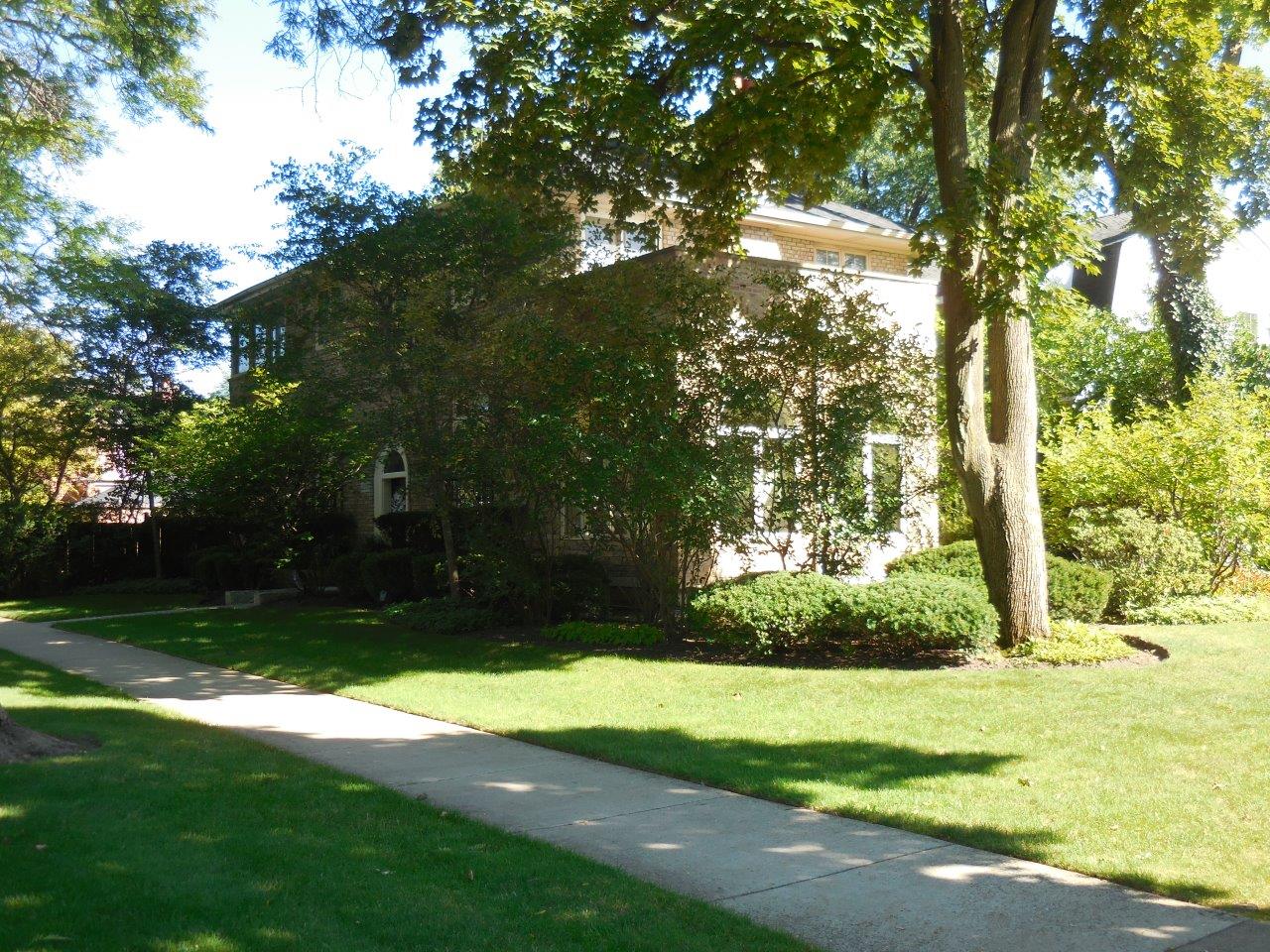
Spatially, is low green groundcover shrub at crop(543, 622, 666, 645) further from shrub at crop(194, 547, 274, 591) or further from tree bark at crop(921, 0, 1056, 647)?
shrub at crop(194, 547, 274, 591)

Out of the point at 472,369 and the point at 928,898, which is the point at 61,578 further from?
the point at 928,898

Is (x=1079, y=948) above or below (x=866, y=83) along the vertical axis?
below

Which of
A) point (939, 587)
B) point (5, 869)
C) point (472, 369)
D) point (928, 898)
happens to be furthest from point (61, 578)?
point (928, 898)

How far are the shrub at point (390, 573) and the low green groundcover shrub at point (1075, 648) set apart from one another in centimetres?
1109

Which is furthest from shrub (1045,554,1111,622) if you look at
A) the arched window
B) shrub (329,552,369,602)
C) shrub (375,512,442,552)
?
the arched window

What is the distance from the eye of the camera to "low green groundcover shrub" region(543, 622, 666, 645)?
13.8 metres

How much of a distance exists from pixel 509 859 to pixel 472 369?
9563 millimetres

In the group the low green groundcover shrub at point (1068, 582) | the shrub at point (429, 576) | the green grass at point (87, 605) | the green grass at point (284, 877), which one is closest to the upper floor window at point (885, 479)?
the low green groundcover shrub at point (1068, 582)

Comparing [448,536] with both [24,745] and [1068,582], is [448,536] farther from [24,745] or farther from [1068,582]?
[24,745]

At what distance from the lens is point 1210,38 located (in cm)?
1381

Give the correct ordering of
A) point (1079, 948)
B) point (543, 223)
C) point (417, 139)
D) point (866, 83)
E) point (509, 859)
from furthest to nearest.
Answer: point (543, 223)
point (417, 139)
point (866, 83)
point (509, 859)
point (1079, 948)

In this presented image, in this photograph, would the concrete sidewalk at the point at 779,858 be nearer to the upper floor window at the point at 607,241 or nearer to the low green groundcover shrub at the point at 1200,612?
the upper floor window at the point at 607,241

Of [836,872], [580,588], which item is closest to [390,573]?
[580,588]

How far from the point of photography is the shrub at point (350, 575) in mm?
20812
